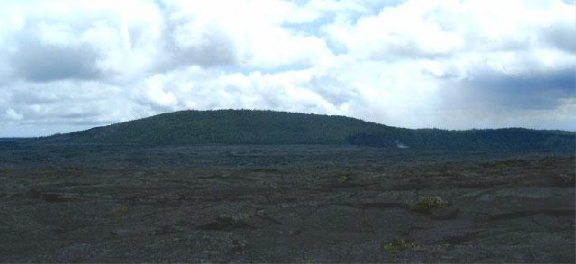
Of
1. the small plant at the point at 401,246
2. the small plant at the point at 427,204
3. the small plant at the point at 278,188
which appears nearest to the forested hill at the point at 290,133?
the small plant at the point at 278,188

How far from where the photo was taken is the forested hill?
102 m

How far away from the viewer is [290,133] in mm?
119938

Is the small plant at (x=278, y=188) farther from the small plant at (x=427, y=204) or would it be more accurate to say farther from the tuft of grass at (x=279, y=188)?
the small plant at (x=427, y=204)

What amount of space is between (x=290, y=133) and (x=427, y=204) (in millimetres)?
98742

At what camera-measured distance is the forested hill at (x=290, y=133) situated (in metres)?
102

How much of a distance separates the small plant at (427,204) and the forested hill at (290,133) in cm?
7492

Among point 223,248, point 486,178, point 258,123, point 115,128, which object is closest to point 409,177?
point 486,178

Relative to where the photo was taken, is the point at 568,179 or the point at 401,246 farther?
the point at 568,179

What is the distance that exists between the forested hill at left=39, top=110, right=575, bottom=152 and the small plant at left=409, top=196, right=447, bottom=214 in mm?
74921

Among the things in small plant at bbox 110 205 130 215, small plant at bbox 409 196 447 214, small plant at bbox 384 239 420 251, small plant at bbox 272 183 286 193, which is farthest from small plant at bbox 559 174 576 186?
small plant at bbox 110 205 130 215

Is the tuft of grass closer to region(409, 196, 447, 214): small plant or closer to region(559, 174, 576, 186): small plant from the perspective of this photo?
region(409, 196, 447, 214): small plant

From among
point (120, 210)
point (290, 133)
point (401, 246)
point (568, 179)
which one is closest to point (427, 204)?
point (401, 246)

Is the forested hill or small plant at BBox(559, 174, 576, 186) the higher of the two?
the forested hill

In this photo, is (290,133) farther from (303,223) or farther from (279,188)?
(303,223)
